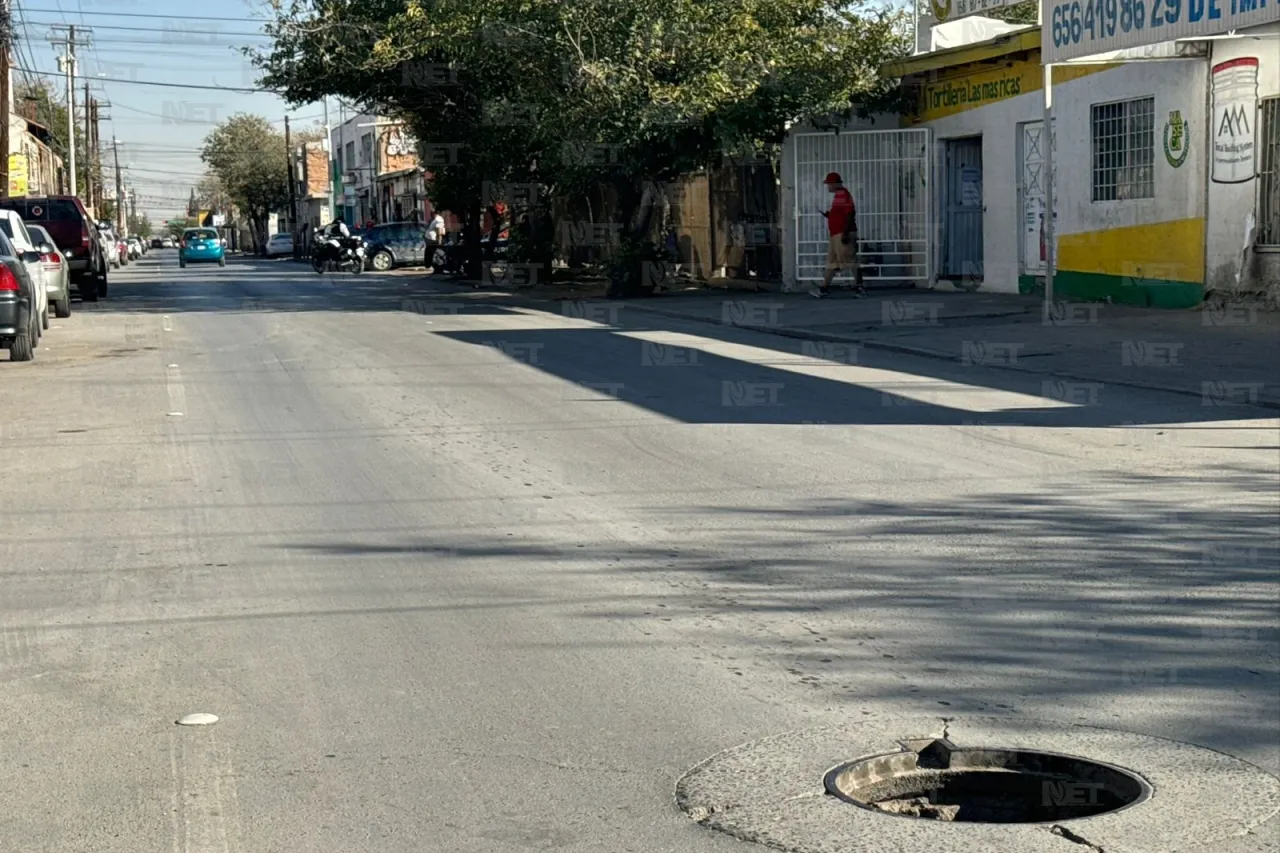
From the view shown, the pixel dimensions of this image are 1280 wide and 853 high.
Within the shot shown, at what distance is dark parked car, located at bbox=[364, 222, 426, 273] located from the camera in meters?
48.9

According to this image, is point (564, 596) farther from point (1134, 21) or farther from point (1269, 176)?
point (1269, 176)

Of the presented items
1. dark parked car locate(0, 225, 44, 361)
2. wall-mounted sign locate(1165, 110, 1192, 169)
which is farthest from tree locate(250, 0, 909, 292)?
dark parked car locate(0, 225, 44, 361)

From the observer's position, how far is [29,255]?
63.5 ft

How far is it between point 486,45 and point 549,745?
73.0ft

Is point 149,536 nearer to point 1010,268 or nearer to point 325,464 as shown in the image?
point 325,464

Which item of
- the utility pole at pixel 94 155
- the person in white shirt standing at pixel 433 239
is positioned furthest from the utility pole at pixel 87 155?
the person in white shirt standing at pixel 433 239

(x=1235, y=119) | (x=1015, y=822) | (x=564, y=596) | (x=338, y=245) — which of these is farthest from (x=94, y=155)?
(x=1015, y=822)

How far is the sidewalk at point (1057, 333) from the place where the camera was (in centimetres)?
1451

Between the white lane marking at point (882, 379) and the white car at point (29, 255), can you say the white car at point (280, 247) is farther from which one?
the white lane marking at point (882, 379)

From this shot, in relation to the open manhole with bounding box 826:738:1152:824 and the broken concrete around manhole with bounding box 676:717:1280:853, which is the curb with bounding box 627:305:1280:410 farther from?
the open manhole with bounding box 826:738:1152:824

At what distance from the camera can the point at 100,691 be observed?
5719 mm

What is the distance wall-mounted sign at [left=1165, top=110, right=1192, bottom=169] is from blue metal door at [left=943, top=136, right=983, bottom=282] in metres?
5.74

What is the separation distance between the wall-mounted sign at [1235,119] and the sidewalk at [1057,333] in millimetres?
1689

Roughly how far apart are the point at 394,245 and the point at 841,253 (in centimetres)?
2613
